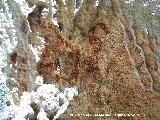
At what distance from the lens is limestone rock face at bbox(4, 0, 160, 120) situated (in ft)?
7.27

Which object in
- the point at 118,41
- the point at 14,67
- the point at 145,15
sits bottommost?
the point at 14,67

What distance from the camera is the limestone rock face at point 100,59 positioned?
2217 millimetres

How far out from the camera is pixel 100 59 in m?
2.28

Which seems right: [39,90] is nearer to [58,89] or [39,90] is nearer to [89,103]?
[58,89]

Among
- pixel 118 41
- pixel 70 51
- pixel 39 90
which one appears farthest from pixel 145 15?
pixel 39 90

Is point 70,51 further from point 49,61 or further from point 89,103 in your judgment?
point 89,103

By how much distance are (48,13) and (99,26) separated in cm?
39

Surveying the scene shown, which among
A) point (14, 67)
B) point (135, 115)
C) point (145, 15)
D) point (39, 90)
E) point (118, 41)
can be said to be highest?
A: point (145, 15)

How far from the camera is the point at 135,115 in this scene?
90.3 inches

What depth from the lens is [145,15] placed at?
2189mm

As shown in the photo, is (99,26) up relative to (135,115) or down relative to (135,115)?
up

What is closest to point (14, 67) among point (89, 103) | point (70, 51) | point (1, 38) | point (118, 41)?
point (1, 38)

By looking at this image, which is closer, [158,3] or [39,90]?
[158,3]

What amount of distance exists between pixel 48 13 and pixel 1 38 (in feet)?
1.30
